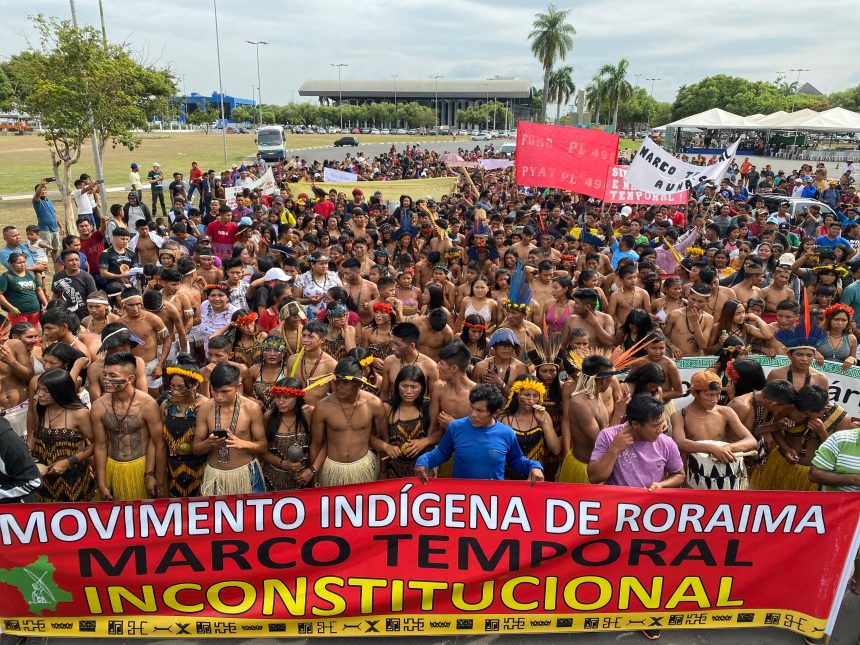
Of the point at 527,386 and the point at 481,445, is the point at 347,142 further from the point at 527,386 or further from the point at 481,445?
the point at 481,445

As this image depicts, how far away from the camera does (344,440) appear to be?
15.8 feet

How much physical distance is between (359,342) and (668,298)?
383cm

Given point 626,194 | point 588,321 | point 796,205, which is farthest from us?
point 796,205

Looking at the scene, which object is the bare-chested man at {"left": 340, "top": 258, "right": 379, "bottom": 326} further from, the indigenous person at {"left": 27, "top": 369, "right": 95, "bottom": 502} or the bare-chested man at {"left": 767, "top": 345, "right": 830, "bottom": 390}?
the bare-chested man at {"left": 767, "top": 345, "right": 830, "bottom": 390}

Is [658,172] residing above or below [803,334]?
above

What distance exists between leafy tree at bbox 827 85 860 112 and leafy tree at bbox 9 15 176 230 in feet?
341

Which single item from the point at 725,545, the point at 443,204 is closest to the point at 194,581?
the point at 725,545

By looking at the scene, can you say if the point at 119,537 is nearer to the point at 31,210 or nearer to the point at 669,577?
the point at 669,577

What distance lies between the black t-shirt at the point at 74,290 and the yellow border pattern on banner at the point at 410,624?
483 centimetres

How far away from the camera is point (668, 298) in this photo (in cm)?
775

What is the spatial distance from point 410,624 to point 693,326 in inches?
183

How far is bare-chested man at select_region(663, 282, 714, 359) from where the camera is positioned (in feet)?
22.9

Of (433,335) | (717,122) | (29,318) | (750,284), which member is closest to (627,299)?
(750,284)

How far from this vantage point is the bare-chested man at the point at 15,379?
18.0 feet
